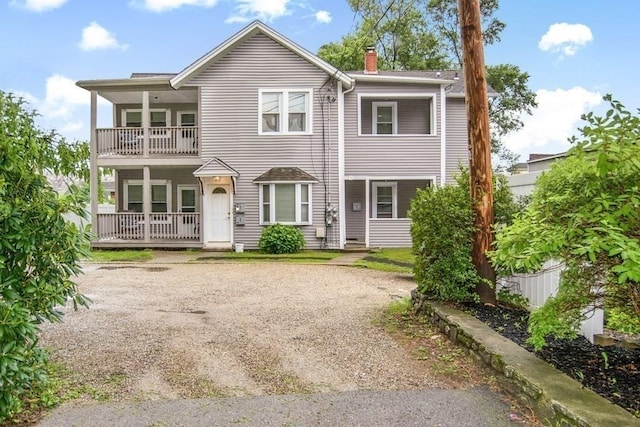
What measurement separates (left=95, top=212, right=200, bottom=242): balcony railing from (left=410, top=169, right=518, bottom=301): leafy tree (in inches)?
460

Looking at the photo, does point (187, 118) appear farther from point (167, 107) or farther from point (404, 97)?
point (404, 97)

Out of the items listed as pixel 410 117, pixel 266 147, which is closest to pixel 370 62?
pixel 410 117

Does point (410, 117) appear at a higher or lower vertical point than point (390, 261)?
higher

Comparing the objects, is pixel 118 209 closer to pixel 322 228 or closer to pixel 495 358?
pixel 322 228

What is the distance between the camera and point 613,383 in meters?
3.75

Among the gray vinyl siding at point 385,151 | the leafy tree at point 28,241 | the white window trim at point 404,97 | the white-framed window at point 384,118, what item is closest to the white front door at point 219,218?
the gray vinyl siding at point 385,151

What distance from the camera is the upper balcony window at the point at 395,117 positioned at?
17766 millimetres

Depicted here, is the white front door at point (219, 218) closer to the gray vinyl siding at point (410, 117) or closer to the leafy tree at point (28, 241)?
the gray vinyl siding at point (410, 117)

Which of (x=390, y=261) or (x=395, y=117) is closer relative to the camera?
(x=390, y=261)

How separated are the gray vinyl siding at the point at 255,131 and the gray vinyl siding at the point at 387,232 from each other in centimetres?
139

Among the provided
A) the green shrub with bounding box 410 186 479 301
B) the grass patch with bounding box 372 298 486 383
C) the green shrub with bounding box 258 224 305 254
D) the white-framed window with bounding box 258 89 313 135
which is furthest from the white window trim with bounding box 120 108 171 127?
the green shrub with bounding box 410 186 479 301

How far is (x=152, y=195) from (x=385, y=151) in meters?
9.35

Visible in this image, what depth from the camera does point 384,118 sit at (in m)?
17.9

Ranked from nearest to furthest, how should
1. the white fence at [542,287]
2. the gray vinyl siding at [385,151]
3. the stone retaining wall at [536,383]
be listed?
1. the stone retaining wall at [536,383]
2. the white fence at [542,287]
3. the gray vinyl siding at [385,151]
